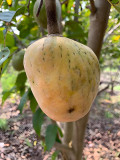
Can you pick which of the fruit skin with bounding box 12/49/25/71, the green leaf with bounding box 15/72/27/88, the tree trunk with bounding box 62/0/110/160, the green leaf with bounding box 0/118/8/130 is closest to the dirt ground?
the green leaf with bounding box 0/118/8/130

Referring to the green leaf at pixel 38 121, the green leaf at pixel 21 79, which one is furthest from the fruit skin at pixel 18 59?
the green leaf at pixel 38 121

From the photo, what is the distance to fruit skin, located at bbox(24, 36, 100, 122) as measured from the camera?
0.33 m

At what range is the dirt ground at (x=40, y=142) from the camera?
1.12 meters

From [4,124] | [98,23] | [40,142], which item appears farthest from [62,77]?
[40,142]

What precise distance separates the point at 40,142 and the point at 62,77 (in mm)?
1215

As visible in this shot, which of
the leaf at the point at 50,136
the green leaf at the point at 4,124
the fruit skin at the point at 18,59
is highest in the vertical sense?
the fruit skin at the point at 18,59

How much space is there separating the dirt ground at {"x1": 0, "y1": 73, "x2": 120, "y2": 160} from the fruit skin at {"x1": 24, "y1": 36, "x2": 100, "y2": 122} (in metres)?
0.72

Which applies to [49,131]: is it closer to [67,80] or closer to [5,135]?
[5,135]

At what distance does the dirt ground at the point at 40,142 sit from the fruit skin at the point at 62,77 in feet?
2.37

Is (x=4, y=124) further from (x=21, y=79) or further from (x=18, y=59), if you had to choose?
(x=18, y=59)

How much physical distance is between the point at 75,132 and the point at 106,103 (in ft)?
6.33

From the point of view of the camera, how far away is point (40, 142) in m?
1.43

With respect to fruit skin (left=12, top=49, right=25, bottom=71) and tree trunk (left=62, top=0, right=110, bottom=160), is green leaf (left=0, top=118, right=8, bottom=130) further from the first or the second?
tree trunk (left=62, top=0, right=110, bottom=160)

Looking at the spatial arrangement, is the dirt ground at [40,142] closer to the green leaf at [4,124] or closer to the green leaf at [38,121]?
the green leaf at [4,124]
